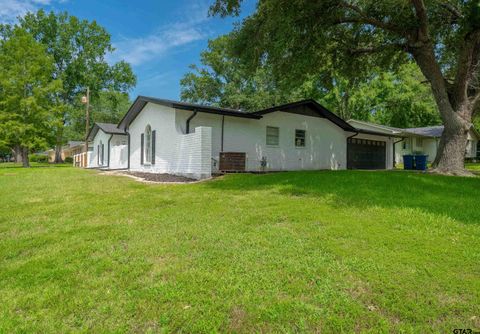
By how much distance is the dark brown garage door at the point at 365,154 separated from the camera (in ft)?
61.4

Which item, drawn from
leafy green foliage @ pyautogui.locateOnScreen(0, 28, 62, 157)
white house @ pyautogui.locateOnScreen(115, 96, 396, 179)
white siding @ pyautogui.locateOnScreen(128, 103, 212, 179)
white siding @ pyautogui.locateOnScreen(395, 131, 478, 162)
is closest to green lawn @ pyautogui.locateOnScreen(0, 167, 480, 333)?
white siding @ pyautogui.locateOnScreen(128, 103, 212, 179)

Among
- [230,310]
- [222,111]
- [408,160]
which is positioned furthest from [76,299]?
[408,160]

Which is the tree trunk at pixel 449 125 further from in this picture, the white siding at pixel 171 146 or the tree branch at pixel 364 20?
the white siding at pixel 171 146

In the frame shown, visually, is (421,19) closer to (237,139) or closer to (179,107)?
(237,139)

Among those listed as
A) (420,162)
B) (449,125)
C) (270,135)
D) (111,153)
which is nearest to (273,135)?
(270,135)

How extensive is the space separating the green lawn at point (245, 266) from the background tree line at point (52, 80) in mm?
21494

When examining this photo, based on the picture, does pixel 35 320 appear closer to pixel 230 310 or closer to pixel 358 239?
pixel 230 310

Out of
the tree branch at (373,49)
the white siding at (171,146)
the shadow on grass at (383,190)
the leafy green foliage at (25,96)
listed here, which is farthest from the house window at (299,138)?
the leafy green foliage at (25,96)

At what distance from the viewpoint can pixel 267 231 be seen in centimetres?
427

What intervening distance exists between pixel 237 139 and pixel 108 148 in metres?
13.1

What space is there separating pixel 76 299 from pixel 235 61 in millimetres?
12962

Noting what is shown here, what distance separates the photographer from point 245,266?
3.10m

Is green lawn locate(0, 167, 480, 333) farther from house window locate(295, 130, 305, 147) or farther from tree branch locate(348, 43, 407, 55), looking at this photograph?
house window locate(295, 130, 305, 147)

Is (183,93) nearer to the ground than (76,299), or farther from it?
farther from it
